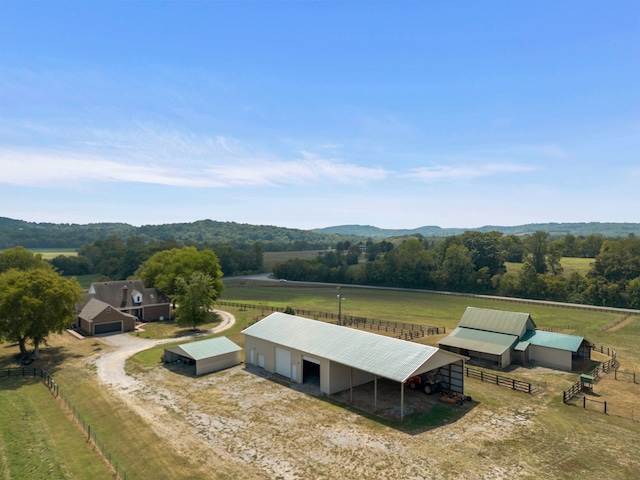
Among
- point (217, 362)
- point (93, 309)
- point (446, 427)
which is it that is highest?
point (93, 309)

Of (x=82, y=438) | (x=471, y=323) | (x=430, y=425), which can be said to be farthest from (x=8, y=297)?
(x=471, y=323)

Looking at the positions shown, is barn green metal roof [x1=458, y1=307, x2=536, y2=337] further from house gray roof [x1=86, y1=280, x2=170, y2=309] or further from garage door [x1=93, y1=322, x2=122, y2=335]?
house gray roof [x1=86, y1=280, x2=170, y2=309]

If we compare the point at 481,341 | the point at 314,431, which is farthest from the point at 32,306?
the point at 481,341

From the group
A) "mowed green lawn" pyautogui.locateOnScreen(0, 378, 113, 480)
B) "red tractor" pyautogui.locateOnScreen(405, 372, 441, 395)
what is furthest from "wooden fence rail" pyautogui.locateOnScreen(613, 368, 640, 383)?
"mowed green lawn" pyautogui.locateOnScreen(0, 378, 113, 480)

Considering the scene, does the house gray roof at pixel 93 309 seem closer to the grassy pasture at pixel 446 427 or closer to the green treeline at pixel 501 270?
the grassy pasture at pixel 446 427

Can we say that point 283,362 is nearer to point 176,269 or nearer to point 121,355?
point 121,355

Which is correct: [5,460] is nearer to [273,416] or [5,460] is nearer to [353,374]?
[273,416]

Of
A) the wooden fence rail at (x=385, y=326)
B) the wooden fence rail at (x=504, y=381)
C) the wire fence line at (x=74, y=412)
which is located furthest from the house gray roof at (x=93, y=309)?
the wooden fence rail at (x=504, y=381)
